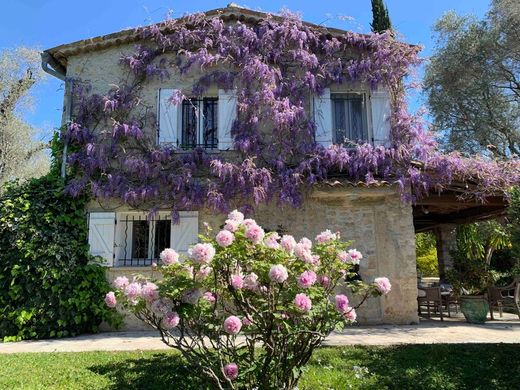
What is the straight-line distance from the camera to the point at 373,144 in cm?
906

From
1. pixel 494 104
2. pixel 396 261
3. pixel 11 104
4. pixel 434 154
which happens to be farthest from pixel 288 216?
pixel 11 104

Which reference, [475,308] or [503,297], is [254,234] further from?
[503,297]

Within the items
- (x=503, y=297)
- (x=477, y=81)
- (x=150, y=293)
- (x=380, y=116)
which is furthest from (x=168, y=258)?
(x=477, y=81)

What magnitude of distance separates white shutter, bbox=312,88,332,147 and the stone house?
2cm

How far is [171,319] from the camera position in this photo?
3.21 m

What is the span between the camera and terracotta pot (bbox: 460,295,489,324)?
8.80 metres

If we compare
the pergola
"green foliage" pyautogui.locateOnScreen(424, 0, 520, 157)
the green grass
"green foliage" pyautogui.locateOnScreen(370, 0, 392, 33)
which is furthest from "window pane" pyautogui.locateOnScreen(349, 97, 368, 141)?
"green foliage" pyautogui.locateOnScreen(370, 0, 392, 33)

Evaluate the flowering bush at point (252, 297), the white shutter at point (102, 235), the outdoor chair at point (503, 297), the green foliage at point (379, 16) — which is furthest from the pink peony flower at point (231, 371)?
the green foliage at point (379, 16)

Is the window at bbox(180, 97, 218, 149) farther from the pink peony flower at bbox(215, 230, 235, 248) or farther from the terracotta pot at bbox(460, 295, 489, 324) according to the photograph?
the pink peony flower at bbox(215, 230, 235, 248)

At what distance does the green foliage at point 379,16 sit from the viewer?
1572 cm

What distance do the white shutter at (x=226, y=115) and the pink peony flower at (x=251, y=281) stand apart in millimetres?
5819

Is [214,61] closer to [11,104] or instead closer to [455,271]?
[455,271]

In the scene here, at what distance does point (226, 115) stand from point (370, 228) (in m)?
3.69

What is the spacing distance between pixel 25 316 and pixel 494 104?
1440 centimetres
